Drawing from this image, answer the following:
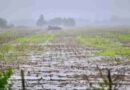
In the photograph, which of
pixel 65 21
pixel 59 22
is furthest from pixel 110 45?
pixel 59 22

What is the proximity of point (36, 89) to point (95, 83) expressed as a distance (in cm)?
212

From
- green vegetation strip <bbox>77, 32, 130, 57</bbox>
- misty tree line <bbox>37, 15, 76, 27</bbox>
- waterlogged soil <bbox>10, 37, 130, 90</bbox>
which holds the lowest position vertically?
waterlogged soil <bbox>10, 37, 130, 90</bbox>

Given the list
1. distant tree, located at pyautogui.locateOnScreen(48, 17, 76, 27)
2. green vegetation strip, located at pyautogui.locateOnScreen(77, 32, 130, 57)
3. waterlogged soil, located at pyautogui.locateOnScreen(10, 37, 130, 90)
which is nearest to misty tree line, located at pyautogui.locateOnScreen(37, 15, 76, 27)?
distant tree, located at pyautogui.locateOnScreen(48, 17, 76, 27)

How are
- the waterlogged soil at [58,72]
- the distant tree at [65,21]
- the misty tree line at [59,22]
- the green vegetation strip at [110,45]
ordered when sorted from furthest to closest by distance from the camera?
1. the distant tree at [65,21]
2. the misty tree line at [59,22]
3. the green vegetation strip at [110,45]
4. the waterlogged soil at [58,72]

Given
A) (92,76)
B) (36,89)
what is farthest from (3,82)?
(92,76)

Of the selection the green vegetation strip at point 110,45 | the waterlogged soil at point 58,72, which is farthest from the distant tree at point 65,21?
the waterlogged soil at point 58,72

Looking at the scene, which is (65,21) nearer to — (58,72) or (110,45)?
(110,45)

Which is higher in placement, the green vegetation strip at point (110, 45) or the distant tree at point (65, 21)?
the distant tree at point (65, 21)

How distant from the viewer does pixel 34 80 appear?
602 inches

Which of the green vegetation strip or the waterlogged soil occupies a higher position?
the green vegetation strip

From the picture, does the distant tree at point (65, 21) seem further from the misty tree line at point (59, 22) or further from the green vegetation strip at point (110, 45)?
the green vegetation strip at point (110, 45)

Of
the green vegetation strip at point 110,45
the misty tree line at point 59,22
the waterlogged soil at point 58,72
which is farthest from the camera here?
the misty tree line at point 59,22

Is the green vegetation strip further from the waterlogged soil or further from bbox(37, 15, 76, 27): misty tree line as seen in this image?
bbox(37, 15, 76, 27): misty tree line

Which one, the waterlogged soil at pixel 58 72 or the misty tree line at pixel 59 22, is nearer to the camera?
the waterlogged soil at pixel 58 72
